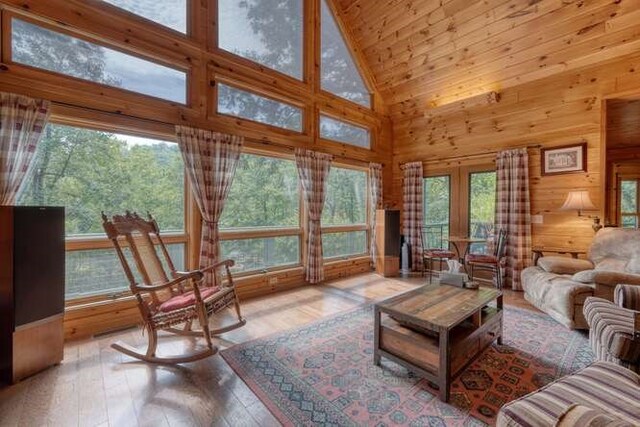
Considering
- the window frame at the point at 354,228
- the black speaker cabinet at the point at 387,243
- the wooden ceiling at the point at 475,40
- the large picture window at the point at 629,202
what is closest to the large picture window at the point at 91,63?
the window frame at the point at 354,228

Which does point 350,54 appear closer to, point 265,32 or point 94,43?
point 265,32

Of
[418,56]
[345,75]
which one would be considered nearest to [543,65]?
[418,56]

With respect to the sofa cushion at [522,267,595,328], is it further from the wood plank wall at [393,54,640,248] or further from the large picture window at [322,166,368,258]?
the large picture window at [322,166,368,258]

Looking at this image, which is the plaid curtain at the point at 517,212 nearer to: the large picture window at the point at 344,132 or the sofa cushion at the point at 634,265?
the sofa cushion at the point at 634,265

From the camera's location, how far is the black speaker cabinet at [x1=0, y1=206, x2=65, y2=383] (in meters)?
1.96

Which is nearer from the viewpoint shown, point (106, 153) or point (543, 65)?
point (106, 153)

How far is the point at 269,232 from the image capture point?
4059 millimetres

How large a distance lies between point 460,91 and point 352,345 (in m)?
4.58

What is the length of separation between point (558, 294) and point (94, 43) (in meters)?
5.25

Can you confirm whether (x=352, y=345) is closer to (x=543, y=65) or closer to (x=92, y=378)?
(x=92, y=378)

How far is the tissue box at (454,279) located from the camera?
2604mm

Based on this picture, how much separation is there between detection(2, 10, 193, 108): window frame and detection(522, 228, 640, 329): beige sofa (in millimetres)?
4551

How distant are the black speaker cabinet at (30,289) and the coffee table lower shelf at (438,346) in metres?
2.52

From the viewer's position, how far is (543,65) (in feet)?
12.9
